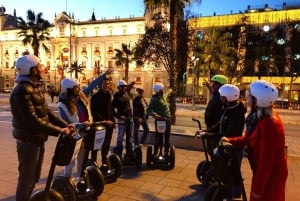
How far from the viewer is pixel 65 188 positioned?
167 inches

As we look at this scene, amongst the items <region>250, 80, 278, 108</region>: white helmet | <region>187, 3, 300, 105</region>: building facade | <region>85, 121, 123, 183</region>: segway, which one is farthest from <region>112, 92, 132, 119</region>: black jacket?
<region>187, 3, 300, 105</region>: building facade

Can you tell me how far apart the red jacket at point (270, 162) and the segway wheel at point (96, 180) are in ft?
8.23

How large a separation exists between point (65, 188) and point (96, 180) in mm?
606

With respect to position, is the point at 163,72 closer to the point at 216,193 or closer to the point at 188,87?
the point at 188,87

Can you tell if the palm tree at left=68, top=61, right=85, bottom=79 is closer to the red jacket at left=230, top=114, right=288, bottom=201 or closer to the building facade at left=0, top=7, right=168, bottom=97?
the building facade at left=0, top=7, right=168, bottom=97

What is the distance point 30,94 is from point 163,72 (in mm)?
49906

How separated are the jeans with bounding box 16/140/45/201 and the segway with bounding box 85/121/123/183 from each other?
925 mm

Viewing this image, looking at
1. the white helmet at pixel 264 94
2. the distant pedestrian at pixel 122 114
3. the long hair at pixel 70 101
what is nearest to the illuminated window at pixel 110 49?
the distant pedestrian at pixel 122 114

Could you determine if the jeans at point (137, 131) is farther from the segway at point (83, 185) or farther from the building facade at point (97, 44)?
the building facade at point (97, 44)

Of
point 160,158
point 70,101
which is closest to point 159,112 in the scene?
point 160,158

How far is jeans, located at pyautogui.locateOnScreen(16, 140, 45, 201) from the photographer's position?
3.61 m

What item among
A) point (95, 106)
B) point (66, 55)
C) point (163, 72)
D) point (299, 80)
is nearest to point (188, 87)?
point (163, 72)

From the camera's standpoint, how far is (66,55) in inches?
2549

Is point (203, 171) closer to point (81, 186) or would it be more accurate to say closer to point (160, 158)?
point (160, 158)
